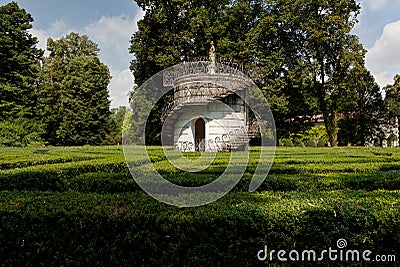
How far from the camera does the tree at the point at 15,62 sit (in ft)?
94.9

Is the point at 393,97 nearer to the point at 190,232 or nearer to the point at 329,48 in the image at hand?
the point at 329,48

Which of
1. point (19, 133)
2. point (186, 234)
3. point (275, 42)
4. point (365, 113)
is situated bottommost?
point (186, 234)

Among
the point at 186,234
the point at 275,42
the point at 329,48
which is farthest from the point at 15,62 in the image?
the point at 186,234

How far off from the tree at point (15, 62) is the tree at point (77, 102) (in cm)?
314

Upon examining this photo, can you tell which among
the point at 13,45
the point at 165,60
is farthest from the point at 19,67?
the point at 165,60

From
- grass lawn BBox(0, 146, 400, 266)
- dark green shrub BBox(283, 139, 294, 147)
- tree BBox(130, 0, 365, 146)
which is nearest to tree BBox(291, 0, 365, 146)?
tree BBox(130, 0, 365, 146)

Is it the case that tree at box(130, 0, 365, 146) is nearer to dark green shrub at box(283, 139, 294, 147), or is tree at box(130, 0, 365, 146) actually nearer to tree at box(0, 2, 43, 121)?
dark green shrub at box(283, 139, 294, 147)

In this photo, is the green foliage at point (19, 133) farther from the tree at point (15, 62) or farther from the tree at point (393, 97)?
the tree at point (393, 97)

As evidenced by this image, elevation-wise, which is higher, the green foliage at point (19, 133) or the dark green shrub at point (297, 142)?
the green foliage at point (19, 133)

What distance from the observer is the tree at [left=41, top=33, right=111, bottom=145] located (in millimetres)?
33062

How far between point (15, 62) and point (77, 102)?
21.2 feet

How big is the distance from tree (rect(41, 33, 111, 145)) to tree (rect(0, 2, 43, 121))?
3.14 meters

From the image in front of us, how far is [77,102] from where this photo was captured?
33.2 meters

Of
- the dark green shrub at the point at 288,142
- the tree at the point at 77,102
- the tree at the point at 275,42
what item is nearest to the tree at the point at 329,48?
the tree at the point at 275,42
